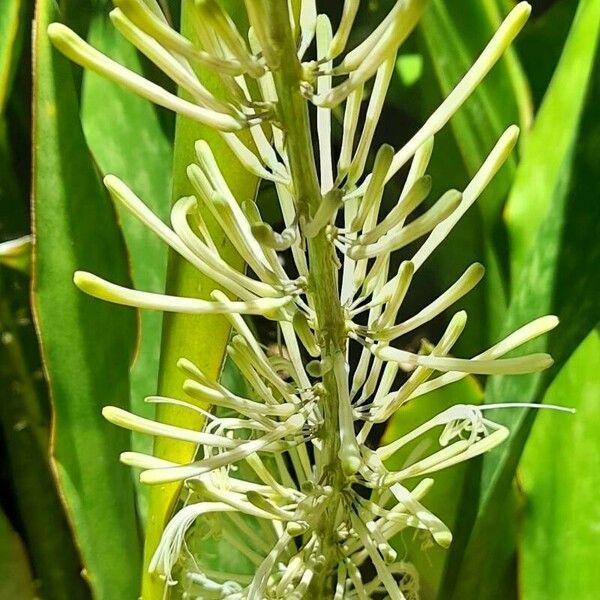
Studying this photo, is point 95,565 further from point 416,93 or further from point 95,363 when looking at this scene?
point 416,93

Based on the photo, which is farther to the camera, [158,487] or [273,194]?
[273,194]

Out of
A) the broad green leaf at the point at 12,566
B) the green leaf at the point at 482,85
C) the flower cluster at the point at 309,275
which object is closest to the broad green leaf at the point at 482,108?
the green leaf at the point at 482,85

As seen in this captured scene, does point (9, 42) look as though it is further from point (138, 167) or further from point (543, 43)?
point (543, 43)

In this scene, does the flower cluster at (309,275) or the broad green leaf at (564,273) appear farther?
the broad green leaf at (564,273)

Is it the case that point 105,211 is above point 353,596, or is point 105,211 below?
above

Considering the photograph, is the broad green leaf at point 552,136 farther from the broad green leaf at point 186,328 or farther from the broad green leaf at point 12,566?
the broad green leaf at point 12,566

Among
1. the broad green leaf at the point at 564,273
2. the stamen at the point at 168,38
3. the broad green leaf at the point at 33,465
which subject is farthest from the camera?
the broad green leaf at the point at 33,465

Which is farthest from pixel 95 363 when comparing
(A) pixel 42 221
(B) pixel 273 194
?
(B) pixel 273 194
